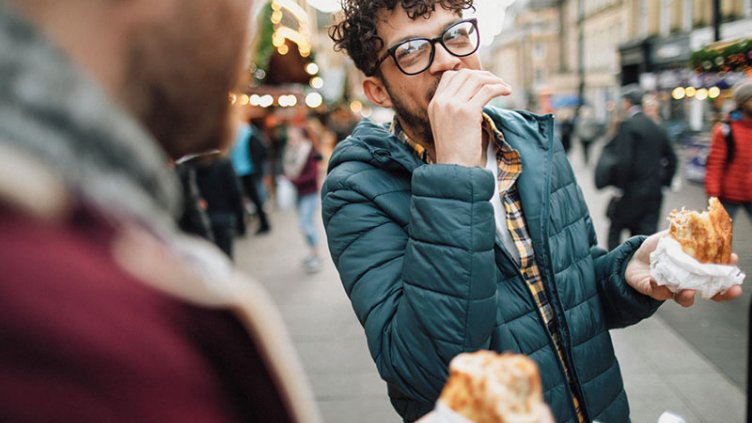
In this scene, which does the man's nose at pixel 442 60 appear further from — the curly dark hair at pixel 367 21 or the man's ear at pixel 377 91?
the man's ear at pixel 377 91

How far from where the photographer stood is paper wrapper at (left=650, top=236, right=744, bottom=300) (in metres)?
1.39

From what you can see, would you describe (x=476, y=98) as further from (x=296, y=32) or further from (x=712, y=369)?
(x=296, y=32)

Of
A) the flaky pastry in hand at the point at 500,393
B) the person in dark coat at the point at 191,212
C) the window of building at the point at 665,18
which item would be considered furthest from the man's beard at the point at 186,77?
the window of building at the point at 665,18

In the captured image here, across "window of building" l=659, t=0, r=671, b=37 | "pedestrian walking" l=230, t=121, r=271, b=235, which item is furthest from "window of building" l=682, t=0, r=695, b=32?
"pedestrian walking" l=230, t=121, r=271, b=235

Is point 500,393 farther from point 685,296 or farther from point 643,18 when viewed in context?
point 643,18

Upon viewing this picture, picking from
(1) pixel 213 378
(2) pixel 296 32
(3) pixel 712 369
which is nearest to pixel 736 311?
(3) pixel 712 369

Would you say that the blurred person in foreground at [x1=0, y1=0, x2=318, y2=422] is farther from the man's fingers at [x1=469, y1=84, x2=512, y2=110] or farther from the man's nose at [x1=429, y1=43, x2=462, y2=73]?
the man's nose at [x1=429, y1=43, x2=462, y2=73]

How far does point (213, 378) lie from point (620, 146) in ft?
20.0

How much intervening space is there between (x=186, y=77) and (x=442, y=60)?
104 centimetres

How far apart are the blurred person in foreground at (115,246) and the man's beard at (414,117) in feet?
3.21

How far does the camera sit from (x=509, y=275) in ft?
4.77

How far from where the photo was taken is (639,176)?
18.5 feet

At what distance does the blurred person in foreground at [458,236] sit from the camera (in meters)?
1.25

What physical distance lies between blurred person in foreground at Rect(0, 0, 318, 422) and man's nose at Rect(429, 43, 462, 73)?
96 centimetres
